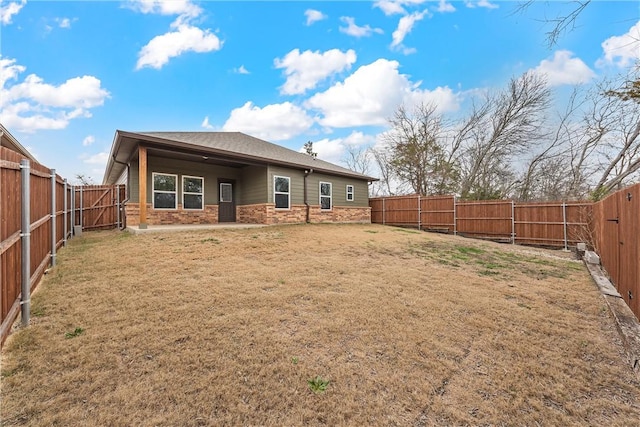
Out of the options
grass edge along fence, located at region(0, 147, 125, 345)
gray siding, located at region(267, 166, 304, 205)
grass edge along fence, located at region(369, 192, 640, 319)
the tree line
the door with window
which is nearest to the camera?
grass edge along fence, located at region(0, 147, 125, 345)

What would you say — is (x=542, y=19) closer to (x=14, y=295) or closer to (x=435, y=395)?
(x=435, y=395)

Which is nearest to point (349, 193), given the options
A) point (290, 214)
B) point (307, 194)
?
point (307, 194)

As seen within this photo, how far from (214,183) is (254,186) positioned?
1725 millimetres

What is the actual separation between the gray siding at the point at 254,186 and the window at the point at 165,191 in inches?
115

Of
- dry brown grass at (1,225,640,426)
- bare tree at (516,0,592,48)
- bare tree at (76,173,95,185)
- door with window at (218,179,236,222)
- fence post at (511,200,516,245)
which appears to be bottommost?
dry brown grass at (1,225,640,426)

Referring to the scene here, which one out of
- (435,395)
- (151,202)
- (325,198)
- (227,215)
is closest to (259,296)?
(435,395)

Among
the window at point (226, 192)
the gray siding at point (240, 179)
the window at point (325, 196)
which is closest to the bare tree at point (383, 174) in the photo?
the window at point (325, 196)

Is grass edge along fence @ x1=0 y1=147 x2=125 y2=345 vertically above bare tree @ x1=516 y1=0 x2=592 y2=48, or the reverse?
bare tree @ x1=516 y1=0 x2=592 y2=48

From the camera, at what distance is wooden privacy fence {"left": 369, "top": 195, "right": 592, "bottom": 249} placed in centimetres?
1109

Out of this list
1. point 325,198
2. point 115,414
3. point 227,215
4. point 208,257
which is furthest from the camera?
point 325,198

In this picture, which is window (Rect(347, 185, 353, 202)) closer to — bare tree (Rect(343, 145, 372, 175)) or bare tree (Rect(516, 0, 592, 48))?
bare tree (Rect(516, 0, 592, 48))

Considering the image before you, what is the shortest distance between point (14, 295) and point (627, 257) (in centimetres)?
730

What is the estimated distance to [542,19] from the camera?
325 cm

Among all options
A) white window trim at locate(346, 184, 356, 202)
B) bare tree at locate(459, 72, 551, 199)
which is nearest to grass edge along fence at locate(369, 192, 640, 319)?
white window trim at locate(346, 184, 356, 202)
